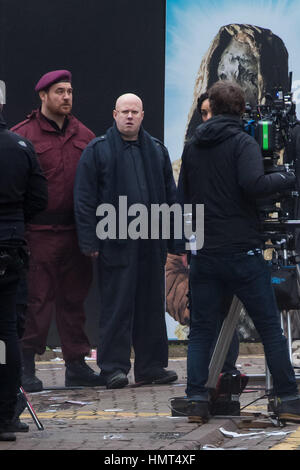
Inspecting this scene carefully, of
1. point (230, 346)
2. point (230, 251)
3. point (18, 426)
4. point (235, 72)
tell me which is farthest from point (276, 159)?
point (235, 72)

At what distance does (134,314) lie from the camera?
33.9ft


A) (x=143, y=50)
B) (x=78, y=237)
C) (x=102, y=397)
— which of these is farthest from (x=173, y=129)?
(x=102, y=397)

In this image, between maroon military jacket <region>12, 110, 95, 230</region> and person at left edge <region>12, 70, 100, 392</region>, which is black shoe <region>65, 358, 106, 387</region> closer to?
person at left edge <region>12, 70, 100, 392</region>

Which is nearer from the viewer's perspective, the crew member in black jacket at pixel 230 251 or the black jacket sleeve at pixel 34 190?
the black jacket sleeve at pixel 34 190

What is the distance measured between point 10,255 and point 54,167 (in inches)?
112

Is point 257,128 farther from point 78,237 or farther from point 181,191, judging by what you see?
point 78,237

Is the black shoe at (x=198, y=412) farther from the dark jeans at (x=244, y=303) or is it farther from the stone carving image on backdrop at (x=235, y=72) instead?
the stone carving image on backdrop at (x=235, y=72)

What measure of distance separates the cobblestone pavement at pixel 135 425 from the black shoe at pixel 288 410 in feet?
0.20

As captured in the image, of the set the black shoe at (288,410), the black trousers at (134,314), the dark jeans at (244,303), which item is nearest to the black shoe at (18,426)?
the dark jeans at (244,303)

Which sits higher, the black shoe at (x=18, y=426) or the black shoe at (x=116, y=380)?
the black shoe at (x=116, y=380)

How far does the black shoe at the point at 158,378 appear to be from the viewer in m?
10.2
